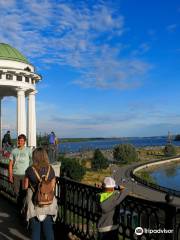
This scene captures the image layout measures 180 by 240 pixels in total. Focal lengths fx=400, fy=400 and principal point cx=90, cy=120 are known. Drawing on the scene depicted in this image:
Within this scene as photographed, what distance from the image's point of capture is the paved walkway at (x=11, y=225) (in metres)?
8.47

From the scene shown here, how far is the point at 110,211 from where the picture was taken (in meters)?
6.13

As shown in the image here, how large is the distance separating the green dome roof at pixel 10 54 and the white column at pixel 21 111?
252cm

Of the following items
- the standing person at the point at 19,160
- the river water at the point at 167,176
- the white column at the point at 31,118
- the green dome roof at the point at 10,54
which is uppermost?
the green dome roof at the point at 10,54

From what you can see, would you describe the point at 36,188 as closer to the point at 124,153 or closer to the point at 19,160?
the point at 19,160

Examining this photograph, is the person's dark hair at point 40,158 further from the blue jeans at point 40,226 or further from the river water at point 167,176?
the river water at point 167,176

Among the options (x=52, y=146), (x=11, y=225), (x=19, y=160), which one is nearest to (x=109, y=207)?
(x=19, y=160)

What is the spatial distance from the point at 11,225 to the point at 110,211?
4.06 meters

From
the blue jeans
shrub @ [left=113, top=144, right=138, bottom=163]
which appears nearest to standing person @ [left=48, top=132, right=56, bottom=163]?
the blue jeans

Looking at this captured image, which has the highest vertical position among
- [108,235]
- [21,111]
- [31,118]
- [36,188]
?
[21,111]

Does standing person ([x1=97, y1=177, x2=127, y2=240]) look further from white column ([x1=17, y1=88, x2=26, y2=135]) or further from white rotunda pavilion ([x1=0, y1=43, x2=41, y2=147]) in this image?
white column ([x1=17, y1=88, x2=26, y2=135])

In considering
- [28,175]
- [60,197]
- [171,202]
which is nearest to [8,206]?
[60,197]

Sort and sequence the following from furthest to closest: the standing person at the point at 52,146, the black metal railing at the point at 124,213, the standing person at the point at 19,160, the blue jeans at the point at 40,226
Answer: the standing person at the point at 52,146 < the standing person at the point at 19,160 < the blue jeans at the point at 40,226 < the black metal railing at the point at 124,213

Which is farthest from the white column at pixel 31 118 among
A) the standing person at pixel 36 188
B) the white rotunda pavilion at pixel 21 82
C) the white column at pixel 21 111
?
the standing person at pixel 36 188

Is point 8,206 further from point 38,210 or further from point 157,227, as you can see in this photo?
point 157,227
